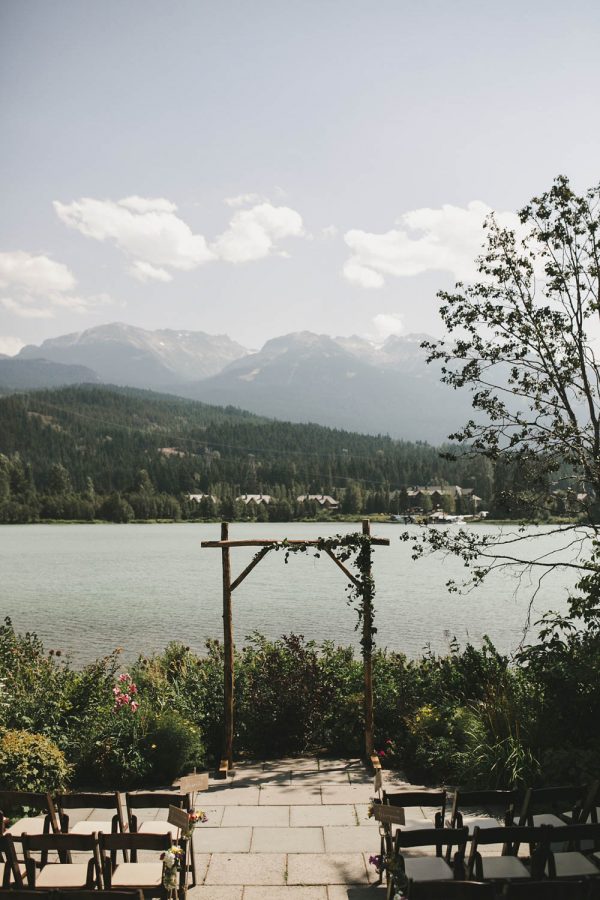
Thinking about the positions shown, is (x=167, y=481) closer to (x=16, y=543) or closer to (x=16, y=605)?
(x=16, y=543)

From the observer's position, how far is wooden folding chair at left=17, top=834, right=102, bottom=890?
443 centimetres

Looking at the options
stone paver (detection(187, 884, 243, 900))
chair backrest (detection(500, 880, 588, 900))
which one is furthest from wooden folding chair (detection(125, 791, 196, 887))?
chair backrest (detection(500, 880, 588, 900))

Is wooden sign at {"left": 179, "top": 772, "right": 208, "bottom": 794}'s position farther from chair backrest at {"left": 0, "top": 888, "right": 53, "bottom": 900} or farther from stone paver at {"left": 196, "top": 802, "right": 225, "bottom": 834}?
chair backrest at {"left": 0, "top": 888, "right": 53, "bottom": 900}

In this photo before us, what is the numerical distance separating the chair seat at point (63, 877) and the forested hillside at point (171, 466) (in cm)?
6251

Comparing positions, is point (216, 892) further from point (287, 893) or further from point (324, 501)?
point (324, 501)

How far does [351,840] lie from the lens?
6.41 metres

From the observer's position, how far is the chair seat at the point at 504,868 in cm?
484

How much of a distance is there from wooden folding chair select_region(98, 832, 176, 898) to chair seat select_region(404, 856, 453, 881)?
5.17 ft

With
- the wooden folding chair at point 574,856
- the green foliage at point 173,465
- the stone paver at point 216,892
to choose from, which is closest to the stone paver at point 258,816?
the stone paver at point 216,892

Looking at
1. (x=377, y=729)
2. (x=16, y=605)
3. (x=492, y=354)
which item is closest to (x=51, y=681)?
(x=377, y=729)

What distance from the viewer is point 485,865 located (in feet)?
16.3

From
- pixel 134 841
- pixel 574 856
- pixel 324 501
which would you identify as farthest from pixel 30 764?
pixel 324 501

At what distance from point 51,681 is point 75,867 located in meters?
4.51

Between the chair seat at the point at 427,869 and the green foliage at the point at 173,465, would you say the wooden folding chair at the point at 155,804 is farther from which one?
the green foliage at the point at 173,465
